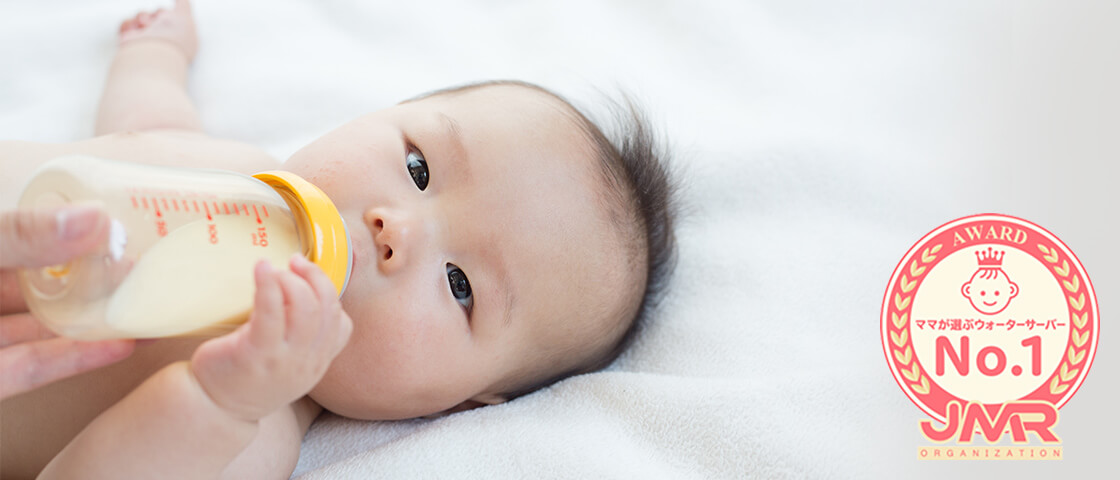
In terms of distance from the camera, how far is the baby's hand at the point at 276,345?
786mm

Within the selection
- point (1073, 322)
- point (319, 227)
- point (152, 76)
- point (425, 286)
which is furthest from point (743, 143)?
point (152, 76)

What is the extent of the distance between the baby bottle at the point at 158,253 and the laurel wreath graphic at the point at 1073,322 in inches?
40.1

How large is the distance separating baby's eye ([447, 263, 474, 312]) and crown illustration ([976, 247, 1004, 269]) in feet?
2.48

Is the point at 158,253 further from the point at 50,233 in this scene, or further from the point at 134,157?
the point at 134,157

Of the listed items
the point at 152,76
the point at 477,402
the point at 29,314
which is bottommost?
the point at 477,402

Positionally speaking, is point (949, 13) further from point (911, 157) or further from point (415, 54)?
point (415, 54)

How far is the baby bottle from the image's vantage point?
78cm

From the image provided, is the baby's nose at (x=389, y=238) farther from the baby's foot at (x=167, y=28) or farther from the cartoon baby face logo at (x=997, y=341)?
the baby's foot at (x=167, y=28)

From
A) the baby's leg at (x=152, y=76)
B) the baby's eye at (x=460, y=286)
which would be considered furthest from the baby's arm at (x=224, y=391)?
the baby's leg at (x=152, y=76)

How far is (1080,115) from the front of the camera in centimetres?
156

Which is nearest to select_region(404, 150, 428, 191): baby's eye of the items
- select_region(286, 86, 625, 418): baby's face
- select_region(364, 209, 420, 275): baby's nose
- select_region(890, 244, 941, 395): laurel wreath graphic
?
select_region(286, 86, 625, 418): baby's face

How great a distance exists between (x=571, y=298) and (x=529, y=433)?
212 millimetres

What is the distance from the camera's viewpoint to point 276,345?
80 centimetres

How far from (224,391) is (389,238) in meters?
0.31
